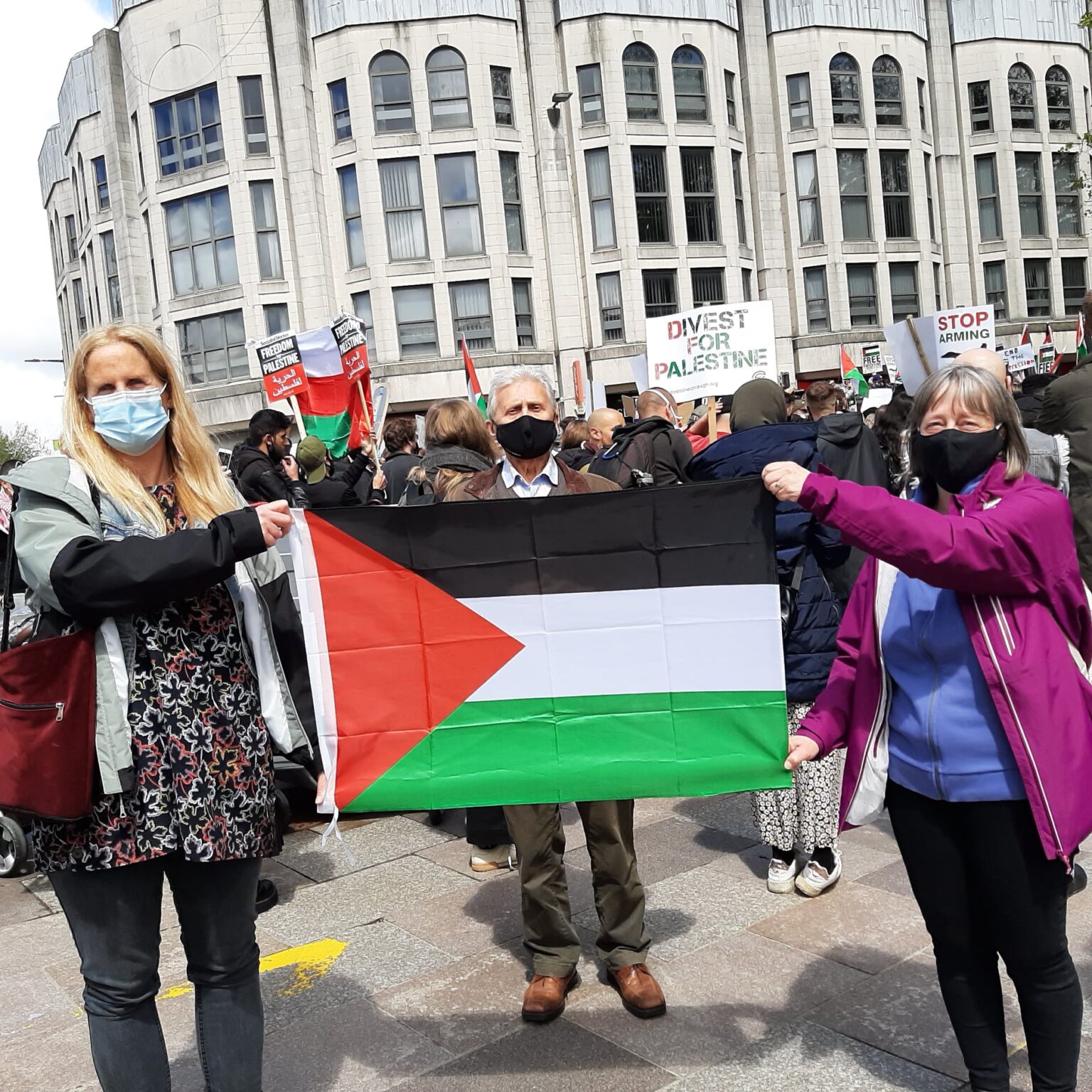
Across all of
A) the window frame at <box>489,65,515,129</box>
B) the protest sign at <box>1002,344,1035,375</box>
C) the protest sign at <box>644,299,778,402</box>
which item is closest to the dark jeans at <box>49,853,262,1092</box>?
the protest sign at <box>644,299,778,402</box>

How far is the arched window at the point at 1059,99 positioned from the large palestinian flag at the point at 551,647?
4538cm

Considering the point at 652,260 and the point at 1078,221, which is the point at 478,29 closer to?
the point at 652,260

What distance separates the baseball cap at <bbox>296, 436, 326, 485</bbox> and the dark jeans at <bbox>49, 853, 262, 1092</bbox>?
19.5ft

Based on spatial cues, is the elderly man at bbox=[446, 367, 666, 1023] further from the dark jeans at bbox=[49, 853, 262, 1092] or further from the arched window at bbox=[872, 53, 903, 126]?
the arched window at bbox=[872, 53, 903, 126]

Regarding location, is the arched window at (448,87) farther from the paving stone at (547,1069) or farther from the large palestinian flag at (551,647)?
the paving stone at (547,1069)

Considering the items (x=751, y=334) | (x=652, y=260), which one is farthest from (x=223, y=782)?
(x=652, y=260)

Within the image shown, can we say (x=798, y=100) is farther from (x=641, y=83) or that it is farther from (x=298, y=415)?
(x=298, y=415)

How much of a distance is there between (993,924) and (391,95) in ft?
114

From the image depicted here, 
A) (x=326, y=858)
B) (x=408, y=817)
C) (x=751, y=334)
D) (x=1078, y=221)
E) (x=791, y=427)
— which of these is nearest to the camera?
(x=791, y=427)

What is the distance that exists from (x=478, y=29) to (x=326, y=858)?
108 feet

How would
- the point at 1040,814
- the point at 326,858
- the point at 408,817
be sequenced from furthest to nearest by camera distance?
the point at 408,817 < the point at 326,858 < the point at 1040,814

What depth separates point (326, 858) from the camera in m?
5.57

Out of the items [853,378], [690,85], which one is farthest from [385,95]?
[853,378]

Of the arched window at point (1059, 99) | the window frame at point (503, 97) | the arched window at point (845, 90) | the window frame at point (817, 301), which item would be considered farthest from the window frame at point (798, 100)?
the arched window at point (1059, 99)
